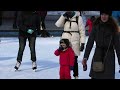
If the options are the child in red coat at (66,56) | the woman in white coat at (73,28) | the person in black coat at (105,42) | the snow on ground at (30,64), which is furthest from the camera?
the snow on ground at (30,64)

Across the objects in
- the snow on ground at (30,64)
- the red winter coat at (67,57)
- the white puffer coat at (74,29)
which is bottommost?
the snow on ground at (30,64)

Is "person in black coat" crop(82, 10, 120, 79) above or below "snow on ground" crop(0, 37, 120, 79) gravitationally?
above

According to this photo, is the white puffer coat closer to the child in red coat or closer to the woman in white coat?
the woman in white coat

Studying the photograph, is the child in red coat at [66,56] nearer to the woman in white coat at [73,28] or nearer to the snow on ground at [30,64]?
the woman in white coat at [73,28]

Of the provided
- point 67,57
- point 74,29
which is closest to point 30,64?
point 74,29

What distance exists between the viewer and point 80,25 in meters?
6.00

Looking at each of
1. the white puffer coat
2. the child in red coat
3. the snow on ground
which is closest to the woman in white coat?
the white puffer coat

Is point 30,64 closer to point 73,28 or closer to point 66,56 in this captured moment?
point 73,28

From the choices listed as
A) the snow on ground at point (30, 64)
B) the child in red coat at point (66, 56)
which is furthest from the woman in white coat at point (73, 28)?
the snow on ground at point (30, 64)
